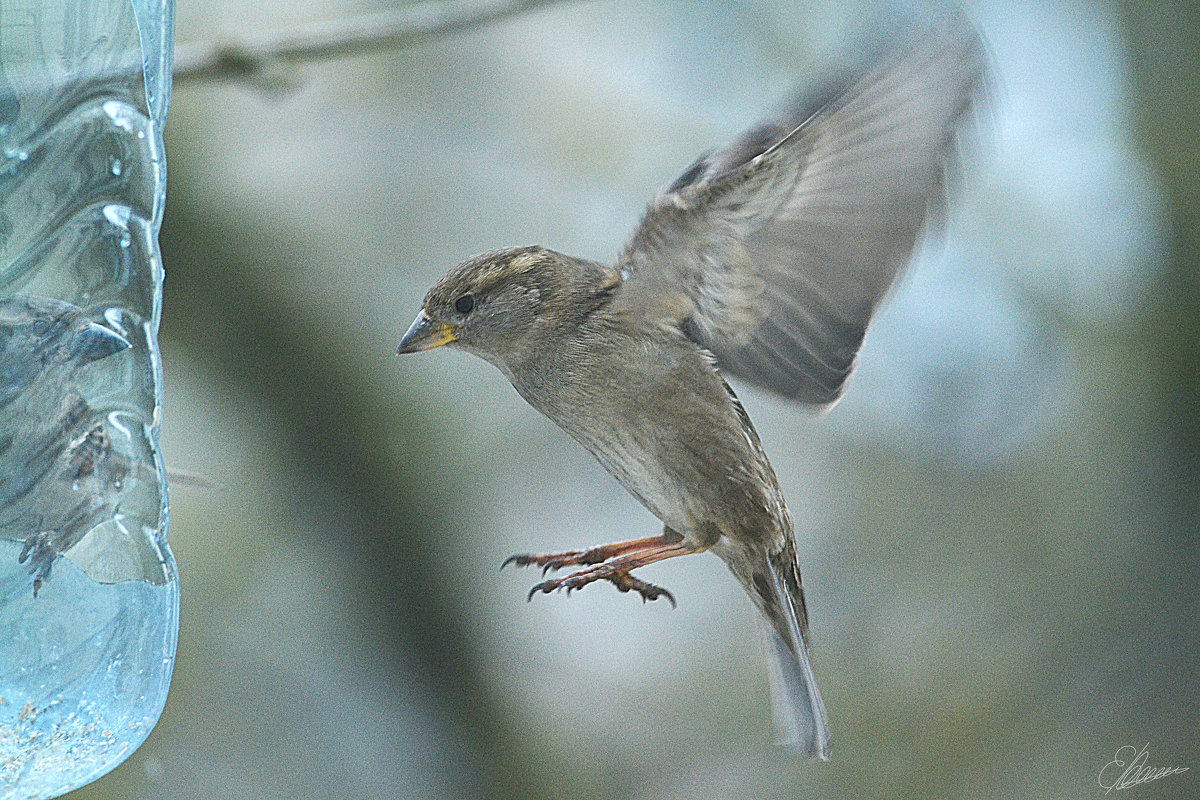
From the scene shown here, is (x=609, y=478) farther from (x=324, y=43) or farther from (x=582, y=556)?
(x=582, y=556)

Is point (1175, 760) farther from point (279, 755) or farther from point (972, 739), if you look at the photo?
point (279, 755)

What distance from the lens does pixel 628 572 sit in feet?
3.68

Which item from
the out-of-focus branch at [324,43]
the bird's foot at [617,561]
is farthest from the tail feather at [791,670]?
the out-of-focus branch at [324,43]

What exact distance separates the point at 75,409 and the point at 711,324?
544 millimetres

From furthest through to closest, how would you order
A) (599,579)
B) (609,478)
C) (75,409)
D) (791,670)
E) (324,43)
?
(609,478) → (324,43) → (791,670) → (599,579) → (75,409)

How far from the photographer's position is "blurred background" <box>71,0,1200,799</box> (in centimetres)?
265

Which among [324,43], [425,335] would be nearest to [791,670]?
[425,335]

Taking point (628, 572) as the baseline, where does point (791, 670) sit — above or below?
below

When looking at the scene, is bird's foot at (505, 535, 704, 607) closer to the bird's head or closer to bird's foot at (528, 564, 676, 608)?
bird's foot at (528, 564, 676, 608)

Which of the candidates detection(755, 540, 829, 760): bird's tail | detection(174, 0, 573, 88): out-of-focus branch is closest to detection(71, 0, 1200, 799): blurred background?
detection(174, 0, 573, 88): out-of-focus branch

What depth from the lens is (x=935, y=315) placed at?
2592 mm

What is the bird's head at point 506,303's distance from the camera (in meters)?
1.13

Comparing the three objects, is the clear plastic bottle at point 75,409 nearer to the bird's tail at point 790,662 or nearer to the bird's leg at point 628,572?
the bird's leg at point 628,572

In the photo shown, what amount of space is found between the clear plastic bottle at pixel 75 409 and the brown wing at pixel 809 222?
44cm
